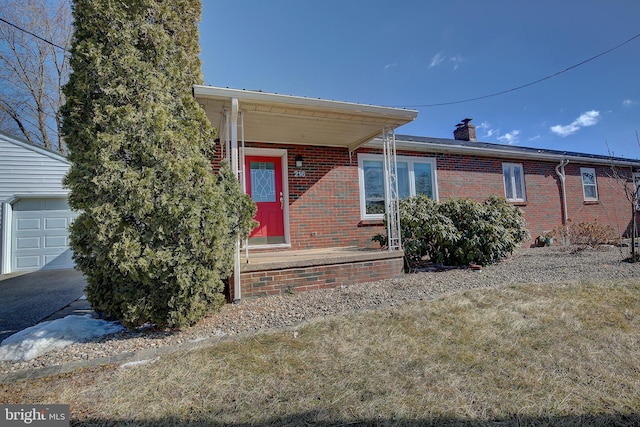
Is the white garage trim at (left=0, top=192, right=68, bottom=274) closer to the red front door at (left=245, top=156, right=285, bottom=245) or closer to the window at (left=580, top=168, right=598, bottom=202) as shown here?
the red front door at (left=245, top=156, right=285, bottom=245)

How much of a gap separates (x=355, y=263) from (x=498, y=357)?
8.85ft

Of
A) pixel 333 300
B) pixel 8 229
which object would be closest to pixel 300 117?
pixel 333 300

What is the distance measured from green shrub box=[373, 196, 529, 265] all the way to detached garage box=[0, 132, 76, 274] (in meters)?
8.98

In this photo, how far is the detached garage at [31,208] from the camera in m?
8.34

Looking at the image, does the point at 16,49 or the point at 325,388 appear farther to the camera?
the point at 16,49

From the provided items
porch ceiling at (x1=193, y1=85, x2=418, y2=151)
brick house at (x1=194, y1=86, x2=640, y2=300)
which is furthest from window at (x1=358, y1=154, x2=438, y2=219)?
porch ceiling at (x1=193, y1=85, x2=418, y2=151)

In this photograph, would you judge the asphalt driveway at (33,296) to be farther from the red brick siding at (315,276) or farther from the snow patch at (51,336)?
the red brick siding at (315,276)

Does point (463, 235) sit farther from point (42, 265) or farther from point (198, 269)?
point (42, 265)

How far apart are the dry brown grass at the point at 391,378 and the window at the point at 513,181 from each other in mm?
7049

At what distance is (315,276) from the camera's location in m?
4.69

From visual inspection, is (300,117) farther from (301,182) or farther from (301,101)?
(301,182)

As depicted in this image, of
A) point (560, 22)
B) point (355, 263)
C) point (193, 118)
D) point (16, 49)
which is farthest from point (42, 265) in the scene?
point (560, 22)

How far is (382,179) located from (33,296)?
7461mm

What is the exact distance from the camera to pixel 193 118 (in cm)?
356
